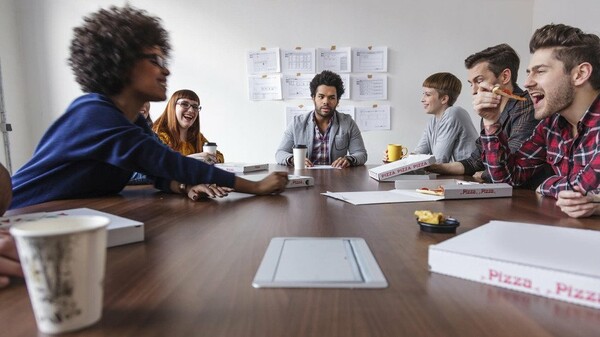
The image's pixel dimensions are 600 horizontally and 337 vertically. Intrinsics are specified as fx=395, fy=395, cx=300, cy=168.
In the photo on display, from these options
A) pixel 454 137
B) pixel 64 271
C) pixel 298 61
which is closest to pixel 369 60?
pixel 298 61

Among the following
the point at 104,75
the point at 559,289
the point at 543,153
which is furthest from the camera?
the point at 543,153

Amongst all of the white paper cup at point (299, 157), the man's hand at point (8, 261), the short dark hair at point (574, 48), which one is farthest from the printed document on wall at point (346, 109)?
the man's hand at point (8, 261)

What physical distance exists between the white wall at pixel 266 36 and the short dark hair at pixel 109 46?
2186 mm

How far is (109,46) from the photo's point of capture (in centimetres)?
119

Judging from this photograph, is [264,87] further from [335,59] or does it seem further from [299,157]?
[299,157]

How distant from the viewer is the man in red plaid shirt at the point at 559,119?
121 centimetres

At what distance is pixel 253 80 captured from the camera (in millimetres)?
3393

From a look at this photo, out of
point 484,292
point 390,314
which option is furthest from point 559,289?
point 390,314

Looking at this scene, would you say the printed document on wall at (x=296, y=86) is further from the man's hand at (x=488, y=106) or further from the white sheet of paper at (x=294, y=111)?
the man's hand at (x=488, y=106)

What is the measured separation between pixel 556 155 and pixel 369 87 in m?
2.17

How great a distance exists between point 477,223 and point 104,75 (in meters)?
1.10

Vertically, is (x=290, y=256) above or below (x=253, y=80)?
below

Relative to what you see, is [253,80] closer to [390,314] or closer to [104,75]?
[104,75]

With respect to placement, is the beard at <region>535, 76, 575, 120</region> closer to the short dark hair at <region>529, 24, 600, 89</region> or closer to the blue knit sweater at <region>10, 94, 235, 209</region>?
the short dark hair at <region>529, 24, 600, 89</region>
